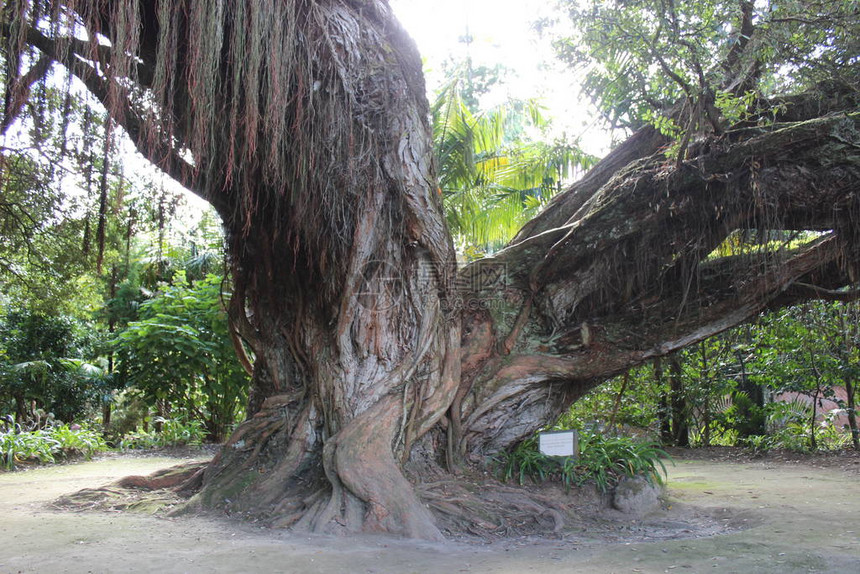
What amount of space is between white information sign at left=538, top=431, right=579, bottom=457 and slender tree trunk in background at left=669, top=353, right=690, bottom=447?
5430 millimetres

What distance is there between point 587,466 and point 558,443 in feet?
1.08

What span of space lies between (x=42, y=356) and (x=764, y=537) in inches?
472

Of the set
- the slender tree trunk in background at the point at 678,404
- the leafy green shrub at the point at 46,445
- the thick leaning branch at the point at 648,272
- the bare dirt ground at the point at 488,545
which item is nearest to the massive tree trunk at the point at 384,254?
the thick leaning branch at the point at 648,272

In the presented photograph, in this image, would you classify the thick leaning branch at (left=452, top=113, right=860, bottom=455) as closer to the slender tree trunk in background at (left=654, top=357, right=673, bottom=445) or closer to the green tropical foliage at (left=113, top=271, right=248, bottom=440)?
the slender tree trunk in background at (left=654, top=357, right=673, bottom=445)

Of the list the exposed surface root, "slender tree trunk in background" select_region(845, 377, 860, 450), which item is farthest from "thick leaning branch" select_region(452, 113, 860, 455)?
"slender tree trunk in background" select_region(845, 377, 860, 450)

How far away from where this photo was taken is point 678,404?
36.3 ft

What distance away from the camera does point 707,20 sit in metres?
5.09

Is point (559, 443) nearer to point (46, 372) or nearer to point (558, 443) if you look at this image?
point (558, 443)

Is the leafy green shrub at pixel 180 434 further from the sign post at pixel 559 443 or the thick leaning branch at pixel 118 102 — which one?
the sign post at pixel 559 443

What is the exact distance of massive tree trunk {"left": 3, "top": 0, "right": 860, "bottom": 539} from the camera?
4691 mm

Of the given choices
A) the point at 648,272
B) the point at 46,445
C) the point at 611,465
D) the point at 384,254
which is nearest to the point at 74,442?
the point at 46,445

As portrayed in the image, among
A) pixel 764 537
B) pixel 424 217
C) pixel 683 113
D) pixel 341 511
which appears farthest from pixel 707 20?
pixel 341 511

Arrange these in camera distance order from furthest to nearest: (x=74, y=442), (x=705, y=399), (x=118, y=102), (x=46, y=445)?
(x=705, y=399), (x=74, y=442), (x=46, y=445), (x=118, y=102)

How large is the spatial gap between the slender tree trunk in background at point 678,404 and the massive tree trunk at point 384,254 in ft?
14.8
